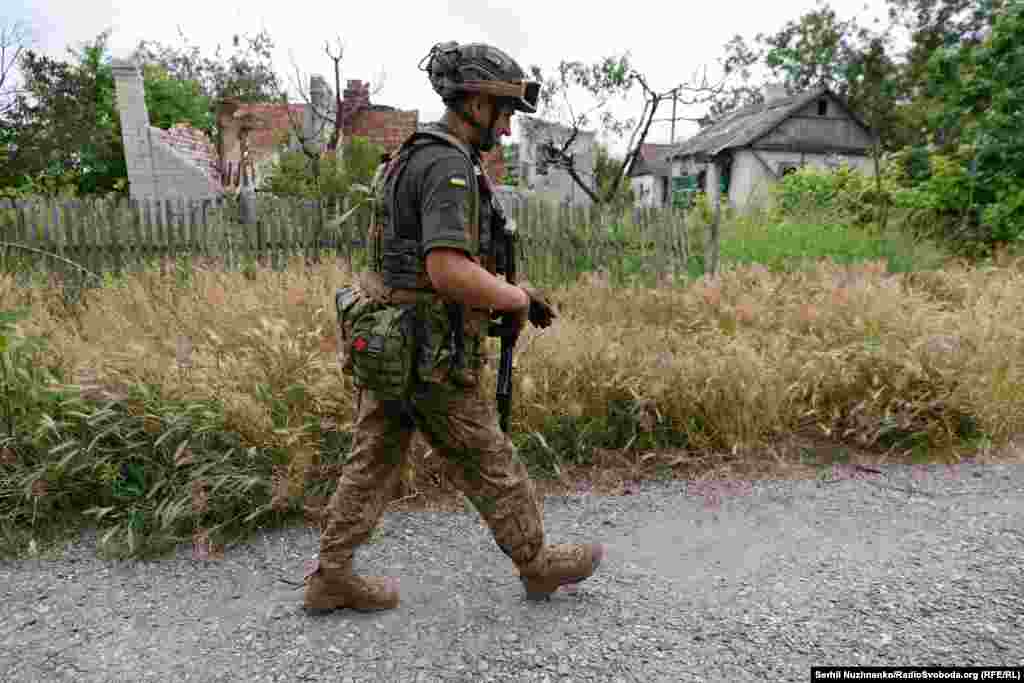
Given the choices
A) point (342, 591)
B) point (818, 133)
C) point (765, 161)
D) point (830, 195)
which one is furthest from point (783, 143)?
point (342, 591)

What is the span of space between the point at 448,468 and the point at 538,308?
0.63 m

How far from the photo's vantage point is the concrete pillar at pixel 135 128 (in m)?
14.0

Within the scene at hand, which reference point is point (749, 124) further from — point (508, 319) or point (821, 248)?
point (508, 319)

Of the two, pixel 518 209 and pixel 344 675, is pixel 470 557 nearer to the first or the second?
pixel 344 675

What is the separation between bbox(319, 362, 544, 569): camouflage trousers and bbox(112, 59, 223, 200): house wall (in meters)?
13.9

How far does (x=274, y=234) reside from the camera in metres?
7.21

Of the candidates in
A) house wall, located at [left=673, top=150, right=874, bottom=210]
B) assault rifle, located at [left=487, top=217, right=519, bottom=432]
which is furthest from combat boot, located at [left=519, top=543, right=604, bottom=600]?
house wall, located at [left=673, top=150, right=874, bottom=210]

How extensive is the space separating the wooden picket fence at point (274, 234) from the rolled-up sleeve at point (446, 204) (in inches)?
194

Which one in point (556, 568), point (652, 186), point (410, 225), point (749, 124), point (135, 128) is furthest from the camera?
point (652, 186)

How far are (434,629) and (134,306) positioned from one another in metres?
3.86

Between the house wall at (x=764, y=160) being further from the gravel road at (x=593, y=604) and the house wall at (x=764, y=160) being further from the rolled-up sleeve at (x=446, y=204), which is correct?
the rolled-up sleeve at (x=446, y=204)

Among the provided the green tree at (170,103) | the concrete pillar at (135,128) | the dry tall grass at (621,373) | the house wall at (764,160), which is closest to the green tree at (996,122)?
the dry tall grass at (621,373)

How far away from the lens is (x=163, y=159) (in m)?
14.6

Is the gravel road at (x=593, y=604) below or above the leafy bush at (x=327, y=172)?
below
